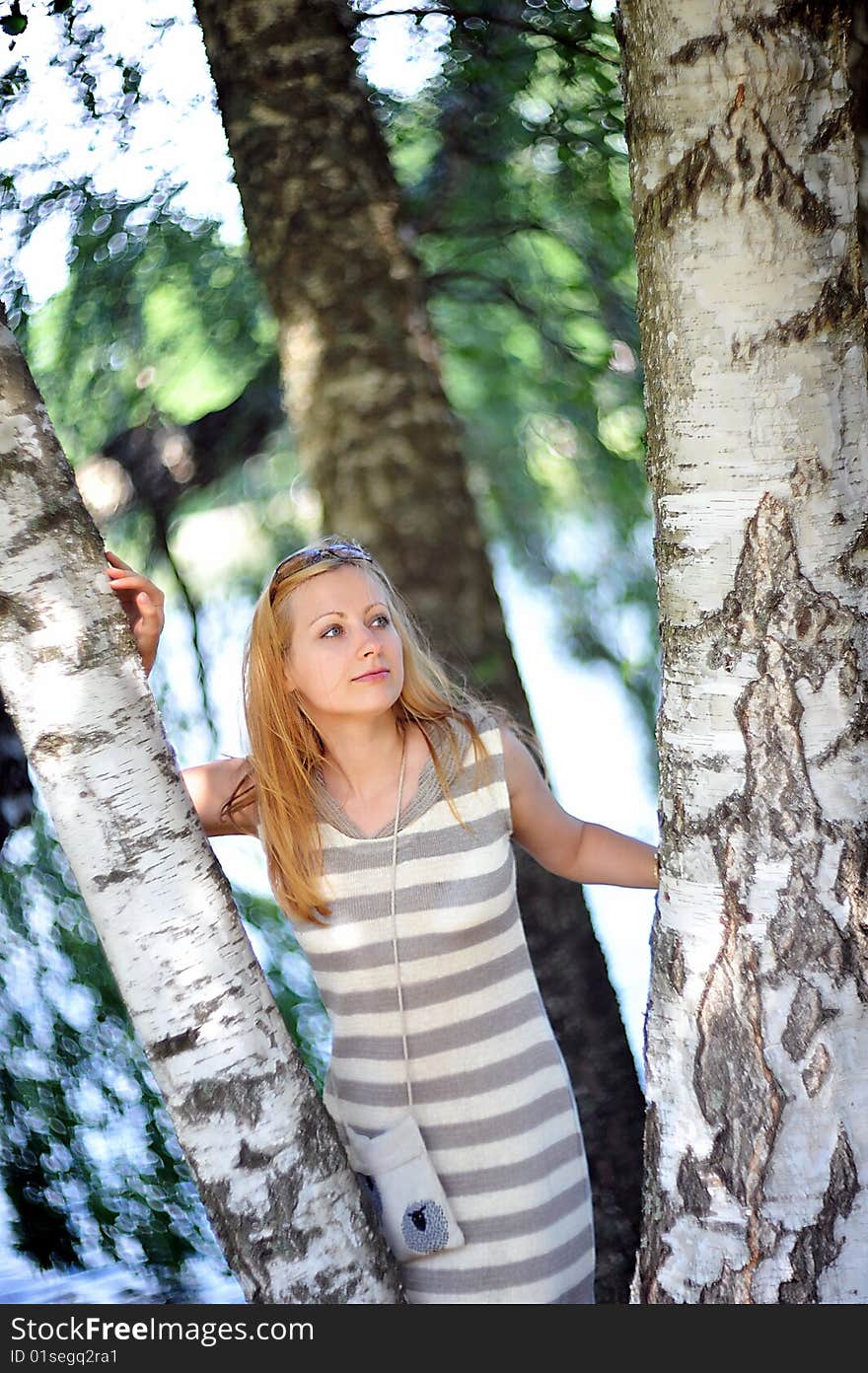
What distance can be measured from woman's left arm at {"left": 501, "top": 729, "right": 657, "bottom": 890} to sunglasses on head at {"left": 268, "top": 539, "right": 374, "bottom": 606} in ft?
1.25

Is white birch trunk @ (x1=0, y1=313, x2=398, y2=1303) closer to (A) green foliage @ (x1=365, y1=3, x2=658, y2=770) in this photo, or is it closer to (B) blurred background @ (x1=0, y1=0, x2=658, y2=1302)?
(B) blurred background @ (x1=0, y1=0, x2=658, y2=1302)

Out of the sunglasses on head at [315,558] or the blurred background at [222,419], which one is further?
the blurred background at [222,419]

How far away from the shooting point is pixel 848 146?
1.62m

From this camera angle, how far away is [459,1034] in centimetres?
212

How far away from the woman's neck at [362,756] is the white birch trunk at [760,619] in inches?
23.9

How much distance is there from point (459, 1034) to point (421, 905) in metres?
0.20

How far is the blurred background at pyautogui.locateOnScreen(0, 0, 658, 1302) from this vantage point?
119 inches

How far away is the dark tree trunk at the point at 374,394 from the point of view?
122 inches

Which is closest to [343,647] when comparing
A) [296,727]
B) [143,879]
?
[296,727]

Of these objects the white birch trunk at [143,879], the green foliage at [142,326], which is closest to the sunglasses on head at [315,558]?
the white birch trunk at [143,879]

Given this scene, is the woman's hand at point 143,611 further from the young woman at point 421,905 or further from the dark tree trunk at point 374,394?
the dark tree trunk at point 374,394

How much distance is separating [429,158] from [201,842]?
99.3 inches

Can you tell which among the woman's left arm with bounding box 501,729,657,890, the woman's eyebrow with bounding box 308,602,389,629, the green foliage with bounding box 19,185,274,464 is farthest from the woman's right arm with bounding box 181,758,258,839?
the green foliage with bounding box 19,185,274,464

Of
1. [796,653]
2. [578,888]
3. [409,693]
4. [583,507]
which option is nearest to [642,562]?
[583,507]
